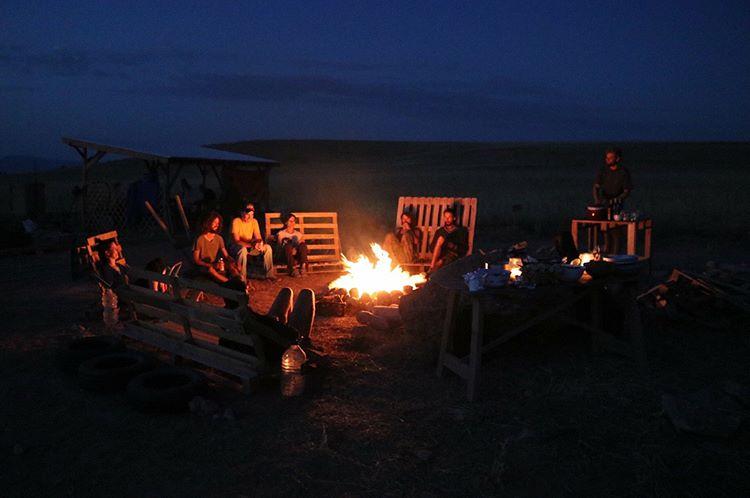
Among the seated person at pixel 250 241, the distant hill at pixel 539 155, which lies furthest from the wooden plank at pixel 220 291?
the distant hill at pixel 539 155

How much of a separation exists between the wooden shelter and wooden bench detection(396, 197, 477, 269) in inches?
265

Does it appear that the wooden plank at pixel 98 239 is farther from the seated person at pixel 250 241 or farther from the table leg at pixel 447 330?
the table leg at pixel 447 330

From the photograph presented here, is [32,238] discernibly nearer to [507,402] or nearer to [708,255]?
[507,402]

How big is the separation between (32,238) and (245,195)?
623 cm

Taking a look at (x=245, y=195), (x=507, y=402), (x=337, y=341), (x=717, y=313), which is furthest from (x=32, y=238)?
(x=717, y=313)

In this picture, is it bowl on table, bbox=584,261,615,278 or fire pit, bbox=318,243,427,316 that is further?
fire pit, bbox=318,243,427,316

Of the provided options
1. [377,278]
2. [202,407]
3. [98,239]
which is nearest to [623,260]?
[202,407]

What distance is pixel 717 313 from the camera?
5.84 metres

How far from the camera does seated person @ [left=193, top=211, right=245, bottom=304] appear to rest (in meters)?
7.24

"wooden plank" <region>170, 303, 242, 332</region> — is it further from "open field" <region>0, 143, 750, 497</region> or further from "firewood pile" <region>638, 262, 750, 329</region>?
"firewood pile" <region>638, 262, 750, 329</region>

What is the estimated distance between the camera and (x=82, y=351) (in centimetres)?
492

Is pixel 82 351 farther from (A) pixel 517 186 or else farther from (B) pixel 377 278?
(A) pixel 517 186

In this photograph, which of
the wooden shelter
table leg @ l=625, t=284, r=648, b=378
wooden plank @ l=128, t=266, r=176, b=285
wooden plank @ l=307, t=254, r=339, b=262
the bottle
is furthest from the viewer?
the wooden shelter

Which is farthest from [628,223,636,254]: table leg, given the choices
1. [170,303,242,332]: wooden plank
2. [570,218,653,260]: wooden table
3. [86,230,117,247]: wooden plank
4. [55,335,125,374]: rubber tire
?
[86,230,117,247]: wooden plank
